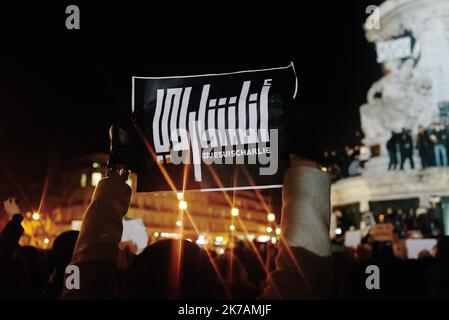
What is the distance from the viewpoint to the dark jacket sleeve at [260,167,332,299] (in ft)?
6.72

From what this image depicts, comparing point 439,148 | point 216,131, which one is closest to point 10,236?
point 216,131

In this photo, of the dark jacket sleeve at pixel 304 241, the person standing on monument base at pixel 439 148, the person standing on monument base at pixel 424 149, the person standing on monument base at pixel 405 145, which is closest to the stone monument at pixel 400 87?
the person standing on monument base at pixel 424 149

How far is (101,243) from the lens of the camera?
8.58 feet

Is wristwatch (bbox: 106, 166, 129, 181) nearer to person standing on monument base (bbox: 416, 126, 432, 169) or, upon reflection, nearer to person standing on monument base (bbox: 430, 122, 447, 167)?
person standing on monument base (bbox: 416, 126, 432, 169)

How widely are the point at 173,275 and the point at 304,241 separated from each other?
72cm

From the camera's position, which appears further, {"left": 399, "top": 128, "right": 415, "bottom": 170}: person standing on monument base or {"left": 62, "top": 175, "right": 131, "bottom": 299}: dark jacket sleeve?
{"left": 399, "top": 128, "right": 415, "bottom": 170}: person standing on monument base

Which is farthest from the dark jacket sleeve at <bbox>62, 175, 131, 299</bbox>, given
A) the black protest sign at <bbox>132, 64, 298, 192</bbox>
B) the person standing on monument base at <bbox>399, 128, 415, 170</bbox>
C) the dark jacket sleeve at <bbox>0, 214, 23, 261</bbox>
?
the person standing on monument base at <bbox>399, 128, 415, 170</bbox>

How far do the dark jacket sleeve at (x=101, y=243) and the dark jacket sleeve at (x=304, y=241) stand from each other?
39.1 inches

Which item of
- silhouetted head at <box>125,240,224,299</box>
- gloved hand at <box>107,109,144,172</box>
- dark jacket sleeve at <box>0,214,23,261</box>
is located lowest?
silhouetted head at <box>125,240,224,299</box>

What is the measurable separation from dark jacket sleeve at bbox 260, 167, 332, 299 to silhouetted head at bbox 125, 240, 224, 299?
36cm

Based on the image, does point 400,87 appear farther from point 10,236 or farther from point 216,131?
point 10,236

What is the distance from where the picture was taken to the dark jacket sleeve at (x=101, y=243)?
2464 mm

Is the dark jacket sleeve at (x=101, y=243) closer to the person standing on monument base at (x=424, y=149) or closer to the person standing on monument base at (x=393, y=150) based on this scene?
the person standing on monument base at (x=393, y=150)
